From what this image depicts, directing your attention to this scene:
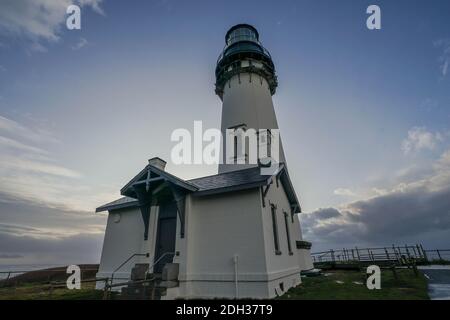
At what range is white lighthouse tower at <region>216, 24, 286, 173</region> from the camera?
17.5m

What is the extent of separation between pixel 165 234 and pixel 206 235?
2.44 meters

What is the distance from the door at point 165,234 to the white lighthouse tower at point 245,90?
21.2 ft

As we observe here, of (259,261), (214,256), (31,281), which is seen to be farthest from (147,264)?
(31,281)

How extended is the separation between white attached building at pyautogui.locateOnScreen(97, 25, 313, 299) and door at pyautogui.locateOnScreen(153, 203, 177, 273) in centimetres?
4

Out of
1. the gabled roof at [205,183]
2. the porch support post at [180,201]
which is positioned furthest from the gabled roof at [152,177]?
the porch support post at [180,201]

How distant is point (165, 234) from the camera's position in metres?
11.1

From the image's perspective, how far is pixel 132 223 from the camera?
12.6 m

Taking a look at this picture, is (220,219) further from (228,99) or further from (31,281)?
(31,281)

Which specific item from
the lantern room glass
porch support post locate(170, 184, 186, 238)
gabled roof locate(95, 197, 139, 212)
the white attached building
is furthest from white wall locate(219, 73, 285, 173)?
gabled roof locate(95, 197, 139, 212)

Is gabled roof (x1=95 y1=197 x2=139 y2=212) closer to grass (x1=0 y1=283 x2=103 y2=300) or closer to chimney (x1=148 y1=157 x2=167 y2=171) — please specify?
chimney (x1=148 y1=157 x2=167 y2=171)

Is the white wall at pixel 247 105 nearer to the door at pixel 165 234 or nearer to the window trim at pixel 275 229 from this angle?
the window trim at pixel 275 229

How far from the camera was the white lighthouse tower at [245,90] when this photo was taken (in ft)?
57.5

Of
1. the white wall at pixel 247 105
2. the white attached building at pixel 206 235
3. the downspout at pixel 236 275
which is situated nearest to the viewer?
the downspout at pixel 236 275

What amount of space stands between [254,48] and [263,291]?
20593 millimetres
